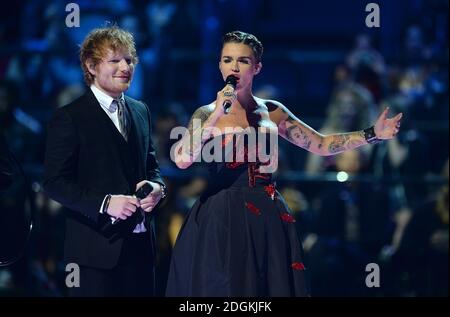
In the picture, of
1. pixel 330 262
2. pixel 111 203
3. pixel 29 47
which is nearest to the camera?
pixel 111 203

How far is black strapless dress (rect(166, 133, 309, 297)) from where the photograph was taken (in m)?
4.28

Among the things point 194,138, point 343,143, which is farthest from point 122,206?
point 343,143

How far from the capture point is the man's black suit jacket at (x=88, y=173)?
4270 mm

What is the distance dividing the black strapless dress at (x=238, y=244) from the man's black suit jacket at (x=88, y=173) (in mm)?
283

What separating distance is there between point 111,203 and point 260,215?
71 cm

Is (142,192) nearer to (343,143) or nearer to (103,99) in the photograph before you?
(103,99)

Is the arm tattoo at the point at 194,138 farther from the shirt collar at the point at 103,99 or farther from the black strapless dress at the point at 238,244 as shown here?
the shirt collar at the point at 103,99

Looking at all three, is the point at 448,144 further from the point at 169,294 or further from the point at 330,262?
the point at 169,294

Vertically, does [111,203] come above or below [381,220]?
below

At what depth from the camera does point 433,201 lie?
7242mm

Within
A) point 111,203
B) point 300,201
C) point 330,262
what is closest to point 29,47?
point 300,201

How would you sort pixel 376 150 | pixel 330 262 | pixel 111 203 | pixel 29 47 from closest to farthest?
pixel 111 203, pixel 330 262, pixel 376 150, pixel 29 47

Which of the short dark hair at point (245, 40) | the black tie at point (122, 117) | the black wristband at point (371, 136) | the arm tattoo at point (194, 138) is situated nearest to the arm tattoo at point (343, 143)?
the black wristband at point (371, 136)

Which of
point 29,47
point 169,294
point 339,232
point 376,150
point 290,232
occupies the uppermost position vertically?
point 29,47
